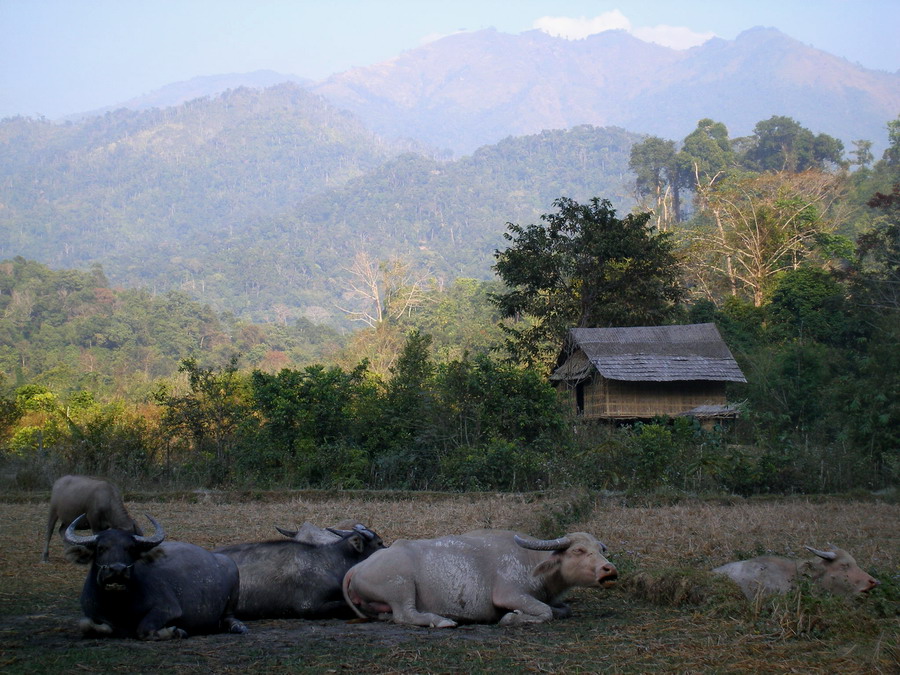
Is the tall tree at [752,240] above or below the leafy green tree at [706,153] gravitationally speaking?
below

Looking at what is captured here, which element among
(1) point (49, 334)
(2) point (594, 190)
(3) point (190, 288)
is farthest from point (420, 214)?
(1) point (49, 334)

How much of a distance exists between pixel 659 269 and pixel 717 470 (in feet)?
44.8

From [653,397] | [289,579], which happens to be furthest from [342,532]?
[653,397]

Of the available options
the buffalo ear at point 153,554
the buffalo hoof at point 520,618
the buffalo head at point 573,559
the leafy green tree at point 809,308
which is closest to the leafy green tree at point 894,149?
the leafy green tree at point 809,308

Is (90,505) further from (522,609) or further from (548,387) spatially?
(548,387)

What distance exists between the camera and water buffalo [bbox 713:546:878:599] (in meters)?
6.38

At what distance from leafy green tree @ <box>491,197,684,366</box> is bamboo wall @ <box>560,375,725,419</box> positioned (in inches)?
108

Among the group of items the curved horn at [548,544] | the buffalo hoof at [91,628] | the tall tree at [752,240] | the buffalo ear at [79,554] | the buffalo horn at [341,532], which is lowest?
the buffalo hoof at [91,628]

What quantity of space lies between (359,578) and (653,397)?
2044cm

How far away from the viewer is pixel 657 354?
965 inches

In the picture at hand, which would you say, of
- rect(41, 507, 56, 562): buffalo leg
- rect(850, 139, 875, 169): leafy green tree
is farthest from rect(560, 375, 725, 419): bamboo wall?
rect(850, 139, 875, 169): leafy green tree

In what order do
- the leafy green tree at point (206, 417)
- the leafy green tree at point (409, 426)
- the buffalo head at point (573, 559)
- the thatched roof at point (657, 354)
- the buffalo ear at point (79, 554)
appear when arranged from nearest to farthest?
the buffalo ear at point (79, 554) < the buffalo head at point (573, 559) < the leafy green tree at point (409, 426) < the leafy green tree at point (206, 417) < the thatched roof at point (657, 354)

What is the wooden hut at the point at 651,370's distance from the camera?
2414 cm

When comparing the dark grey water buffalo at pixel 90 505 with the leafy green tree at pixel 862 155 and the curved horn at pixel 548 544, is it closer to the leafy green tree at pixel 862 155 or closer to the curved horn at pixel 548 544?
the curved horn at pixel 548 544
